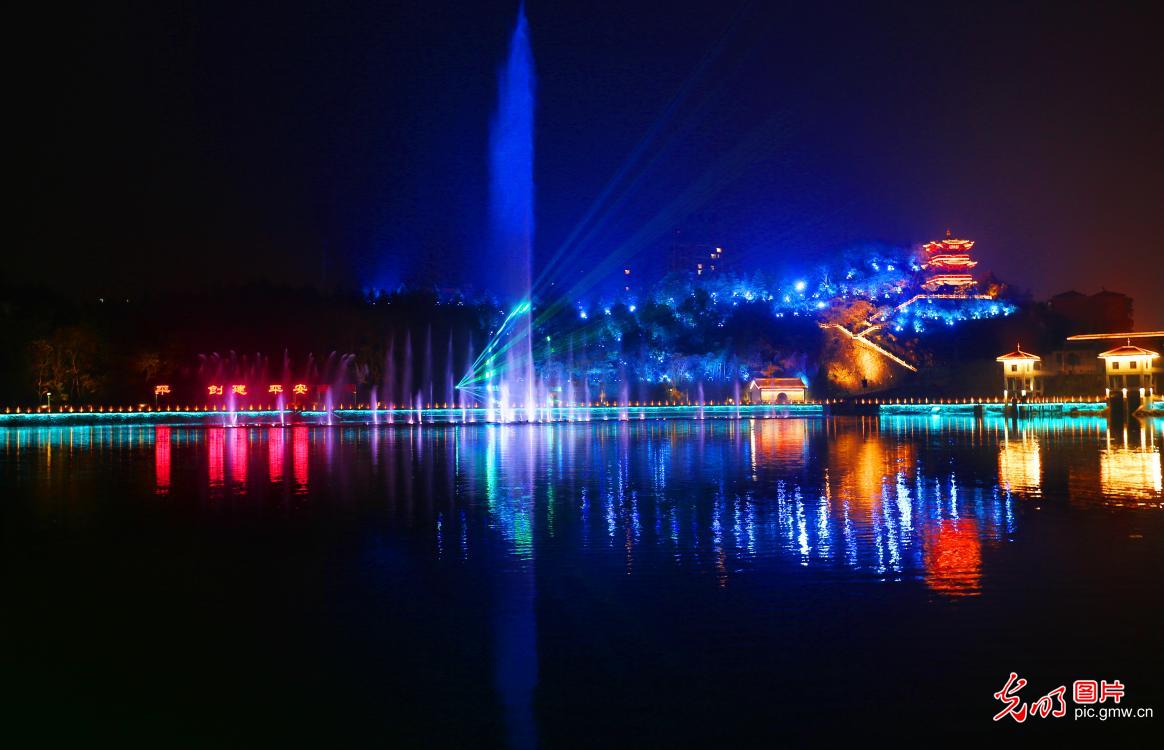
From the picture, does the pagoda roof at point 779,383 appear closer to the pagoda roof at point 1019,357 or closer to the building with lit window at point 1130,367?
the pagoda roof at point 1019,357

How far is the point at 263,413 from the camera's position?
56.4 m

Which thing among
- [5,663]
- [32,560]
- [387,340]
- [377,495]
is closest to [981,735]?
[5,663]

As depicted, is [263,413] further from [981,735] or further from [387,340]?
[981,735]

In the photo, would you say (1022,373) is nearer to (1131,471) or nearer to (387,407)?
(387,407)

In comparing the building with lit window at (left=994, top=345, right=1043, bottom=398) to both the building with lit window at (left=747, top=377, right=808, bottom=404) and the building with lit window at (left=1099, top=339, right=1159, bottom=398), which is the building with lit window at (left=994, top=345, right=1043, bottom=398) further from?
the building with lit window at (left=747, top=377, right=808, bottom=404)

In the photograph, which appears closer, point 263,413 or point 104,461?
point 104,461

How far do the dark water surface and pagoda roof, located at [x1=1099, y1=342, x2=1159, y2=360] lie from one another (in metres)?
54.0

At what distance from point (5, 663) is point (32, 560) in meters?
4.71

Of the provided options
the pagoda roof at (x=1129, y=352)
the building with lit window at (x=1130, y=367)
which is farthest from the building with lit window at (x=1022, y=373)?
the building with lit window at (x=1130, y=367)

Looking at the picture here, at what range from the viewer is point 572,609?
9070 millimetres

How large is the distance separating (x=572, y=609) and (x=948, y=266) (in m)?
92.8

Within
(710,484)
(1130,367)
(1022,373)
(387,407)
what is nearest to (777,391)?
(1022,373)

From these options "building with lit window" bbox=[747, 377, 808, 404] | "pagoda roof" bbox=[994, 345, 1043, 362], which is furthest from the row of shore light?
"pagoda roof" bbox=[994, 345, 1043, 362]

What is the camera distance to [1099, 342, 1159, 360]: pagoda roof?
215 feet
